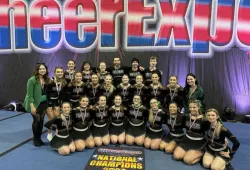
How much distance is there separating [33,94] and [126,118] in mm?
1592

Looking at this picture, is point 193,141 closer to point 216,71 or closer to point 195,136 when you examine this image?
point 195,136

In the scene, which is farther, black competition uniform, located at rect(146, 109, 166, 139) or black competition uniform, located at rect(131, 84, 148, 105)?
black competition uniform, located at rect(131, 84, 148, 105)

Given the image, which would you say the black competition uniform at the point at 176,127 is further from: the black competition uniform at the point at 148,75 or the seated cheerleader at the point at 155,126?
the black competition uniform at the point at 148,75

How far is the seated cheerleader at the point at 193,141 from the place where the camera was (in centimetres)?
278

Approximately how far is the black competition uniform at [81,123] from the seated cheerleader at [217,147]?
1781mm

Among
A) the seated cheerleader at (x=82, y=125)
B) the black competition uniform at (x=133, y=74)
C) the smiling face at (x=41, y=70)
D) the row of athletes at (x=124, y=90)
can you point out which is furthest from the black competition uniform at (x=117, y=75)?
the smiling face at (x=41, y=70)

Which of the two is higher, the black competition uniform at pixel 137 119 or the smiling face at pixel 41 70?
the smiling face at pixel 41 70

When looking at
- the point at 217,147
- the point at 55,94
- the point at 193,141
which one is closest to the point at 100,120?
the point at 55,94

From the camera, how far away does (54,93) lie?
347cm

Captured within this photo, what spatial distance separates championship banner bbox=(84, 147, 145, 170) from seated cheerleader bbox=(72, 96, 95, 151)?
237 mm

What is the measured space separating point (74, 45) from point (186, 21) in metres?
3.13

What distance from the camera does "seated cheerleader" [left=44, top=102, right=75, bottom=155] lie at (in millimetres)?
2996

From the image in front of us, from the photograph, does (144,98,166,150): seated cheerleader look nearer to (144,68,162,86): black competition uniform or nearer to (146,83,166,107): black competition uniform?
(146,83,166,107): black competition uniform

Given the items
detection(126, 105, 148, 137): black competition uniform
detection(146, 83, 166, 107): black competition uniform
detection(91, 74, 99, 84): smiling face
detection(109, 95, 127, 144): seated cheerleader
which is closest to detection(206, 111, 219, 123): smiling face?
detection(126, 105, 148, 137): black competition uniform
